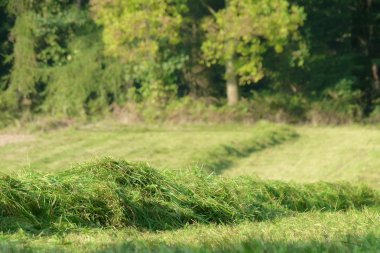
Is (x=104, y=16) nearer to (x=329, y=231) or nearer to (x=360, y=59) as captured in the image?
(x=360, y=59)

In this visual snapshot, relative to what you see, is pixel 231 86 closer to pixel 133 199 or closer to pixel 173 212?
pixel 173 212

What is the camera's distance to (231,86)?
35.5m

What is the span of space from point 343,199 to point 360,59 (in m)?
24.6

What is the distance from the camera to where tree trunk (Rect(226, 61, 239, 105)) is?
35125mm

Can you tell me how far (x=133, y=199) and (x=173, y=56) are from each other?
1083 inches

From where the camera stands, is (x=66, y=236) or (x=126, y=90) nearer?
(x=66, y=236)

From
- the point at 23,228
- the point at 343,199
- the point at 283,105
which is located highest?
the point at 23,228

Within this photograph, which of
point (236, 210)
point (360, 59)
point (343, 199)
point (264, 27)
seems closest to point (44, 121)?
point (264, 27)

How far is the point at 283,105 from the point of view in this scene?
33750 millimetres

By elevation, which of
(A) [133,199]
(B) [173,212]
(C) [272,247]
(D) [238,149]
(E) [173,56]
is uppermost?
(C) [272,247]

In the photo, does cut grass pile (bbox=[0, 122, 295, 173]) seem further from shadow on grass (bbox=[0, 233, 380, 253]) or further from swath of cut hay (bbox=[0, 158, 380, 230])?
shadow on grass (bbox=[0, 233, 380, 253])

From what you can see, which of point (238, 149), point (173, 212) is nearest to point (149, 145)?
point (238, 149)

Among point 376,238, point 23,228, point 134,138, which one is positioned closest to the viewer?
point 376,238

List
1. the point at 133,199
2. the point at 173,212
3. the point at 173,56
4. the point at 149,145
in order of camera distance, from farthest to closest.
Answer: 1. the point at 173,56
2. the point at 149,145
3. the point at 173,212
4. the point at 133,199
